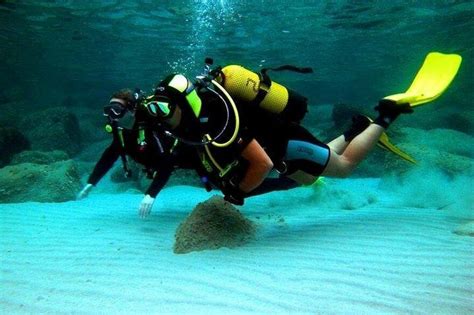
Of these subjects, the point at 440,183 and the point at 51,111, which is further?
the point at 51,111

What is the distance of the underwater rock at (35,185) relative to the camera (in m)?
7.56

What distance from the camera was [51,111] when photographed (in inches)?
714

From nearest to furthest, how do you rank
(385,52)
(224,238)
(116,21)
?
1. (224,238)
2. (116,21)
3. (385,52)

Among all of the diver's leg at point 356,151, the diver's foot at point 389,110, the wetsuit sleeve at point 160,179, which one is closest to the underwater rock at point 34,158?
the wetsuit sleeve at point 160,179

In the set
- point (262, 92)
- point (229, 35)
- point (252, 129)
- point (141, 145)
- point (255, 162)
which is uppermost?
point (262, 92)

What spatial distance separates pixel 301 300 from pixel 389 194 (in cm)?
530

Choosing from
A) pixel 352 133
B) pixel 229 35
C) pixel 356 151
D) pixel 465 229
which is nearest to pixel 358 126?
pixel 352 133

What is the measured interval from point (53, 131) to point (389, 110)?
52.5 ft

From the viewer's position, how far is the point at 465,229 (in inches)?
161

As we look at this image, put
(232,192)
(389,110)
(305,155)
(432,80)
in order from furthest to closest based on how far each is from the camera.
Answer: (432,80) < (389,110) < (305,155) < (232,192)

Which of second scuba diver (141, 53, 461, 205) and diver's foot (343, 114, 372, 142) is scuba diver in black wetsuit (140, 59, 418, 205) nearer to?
second scuba diver (141, 53, 461, 205)

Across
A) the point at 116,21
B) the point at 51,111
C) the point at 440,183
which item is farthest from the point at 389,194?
the point at 116,21

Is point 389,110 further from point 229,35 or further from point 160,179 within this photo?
point 229,35

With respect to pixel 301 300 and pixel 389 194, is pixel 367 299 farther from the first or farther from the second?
pixel 389 194
